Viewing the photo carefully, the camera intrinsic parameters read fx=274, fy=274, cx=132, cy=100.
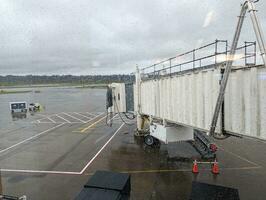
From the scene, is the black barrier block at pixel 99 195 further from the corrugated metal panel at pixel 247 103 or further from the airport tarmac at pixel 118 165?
the corrugated metal panel at pixel 247 103

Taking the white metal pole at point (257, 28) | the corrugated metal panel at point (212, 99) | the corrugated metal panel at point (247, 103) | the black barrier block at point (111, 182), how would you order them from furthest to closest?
the black barrier block at point (111, 182), the corrugated metal panel at point (212, 99), the corrugated metal panel at point (247, 103), the white metal pole at point (257, 28)

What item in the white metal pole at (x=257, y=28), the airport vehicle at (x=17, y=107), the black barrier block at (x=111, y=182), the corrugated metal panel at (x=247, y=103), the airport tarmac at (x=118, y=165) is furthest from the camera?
the airport vehicle at (x=17, y=107)

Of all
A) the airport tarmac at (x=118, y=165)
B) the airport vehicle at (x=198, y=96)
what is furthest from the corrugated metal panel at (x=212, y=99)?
the airport tarmac at (x=118, y=165)

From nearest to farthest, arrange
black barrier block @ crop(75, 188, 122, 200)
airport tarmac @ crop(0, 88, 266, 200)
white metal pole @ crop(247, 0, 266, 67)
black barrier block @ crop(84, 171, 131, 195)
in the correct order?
white metal pole @ crop(247, 0, 266, 67)
black barrier block @ crop(75, 188, 122, 200)
black barrier block @ crop(84, 171, 131, 195)
airport tarmac @ crop(0, 88, 266, 200)

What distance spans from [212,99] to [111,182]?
4.66 meters

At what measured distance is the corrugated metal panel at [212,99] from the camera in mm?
7867

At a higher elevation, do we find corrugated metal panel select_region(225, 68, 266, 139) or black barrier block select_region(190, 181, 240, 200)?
corrugated metal panel select_region(225, 68, 266, 139)

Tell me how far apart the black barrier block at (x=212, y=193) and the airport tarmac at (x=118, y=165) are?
2049 mm

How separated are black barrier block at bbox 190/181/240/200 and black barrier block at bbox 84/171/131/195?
2.25m

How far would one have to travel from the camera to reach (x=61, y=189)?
12609mm

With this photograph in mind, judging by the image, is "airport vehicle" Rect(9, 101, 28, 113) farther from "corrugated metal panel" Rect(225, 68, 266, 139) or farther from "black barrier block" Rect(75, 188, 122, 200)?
"corrugated metal panel" Rect(225, 68, 266, 139)

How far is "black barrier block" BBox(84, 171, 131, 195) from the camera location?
9130 mm

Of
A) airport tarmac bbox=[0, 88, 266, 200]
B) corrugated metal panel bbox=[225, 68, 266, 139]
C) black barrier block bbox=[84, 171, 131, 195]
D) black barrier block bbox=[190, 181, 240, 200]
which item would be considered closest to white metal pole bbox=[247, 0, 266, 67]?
corrugated metal panel bbox=[225, 68, 266, 139]

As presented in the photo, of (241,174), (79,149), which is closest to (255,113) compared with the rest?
(241,174)
